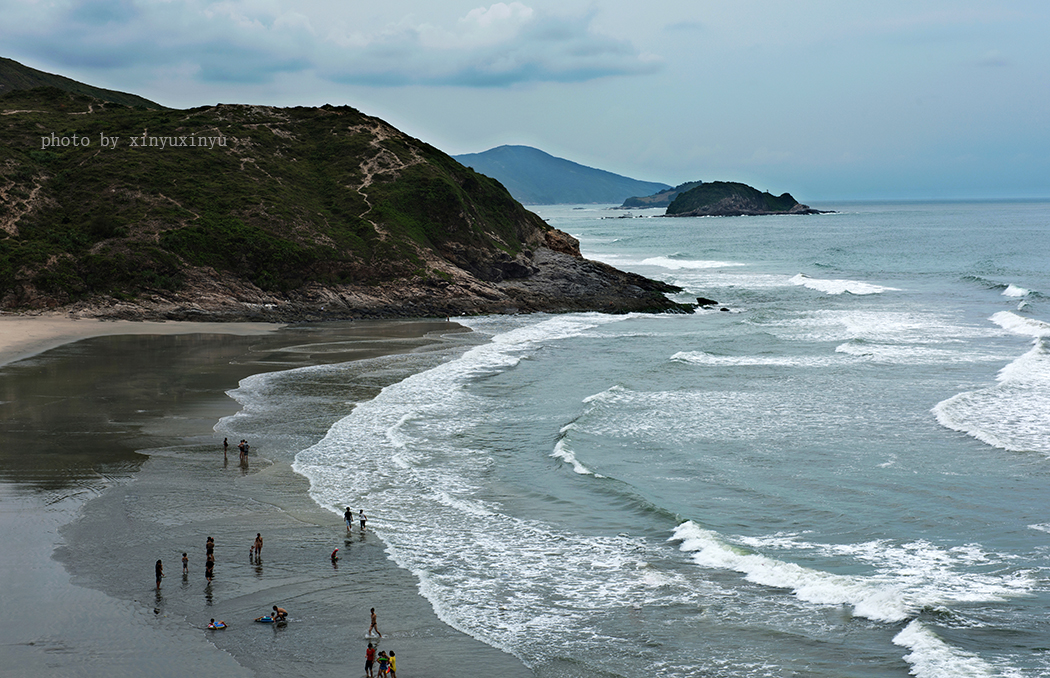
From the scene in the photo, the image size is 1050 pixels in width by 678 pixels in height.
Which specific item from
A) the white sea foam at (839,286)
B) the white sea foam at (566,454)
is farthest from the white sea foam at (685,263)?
the white sea foam at (566,454)

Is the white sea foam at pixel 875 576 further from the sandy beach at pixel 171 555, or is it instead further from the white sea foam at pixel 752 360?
the white sea foam at pixel 752 360

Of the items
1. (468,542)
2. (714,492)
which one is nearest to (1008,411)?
(714,492)

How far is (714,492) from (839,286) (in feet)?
209

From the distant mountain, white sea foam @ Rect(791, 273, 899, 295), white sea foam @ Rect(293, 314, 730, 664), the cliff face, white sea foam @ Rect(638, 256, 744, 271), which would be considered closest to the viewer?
white sea foam @ Rect(293, 314, 730, 664)

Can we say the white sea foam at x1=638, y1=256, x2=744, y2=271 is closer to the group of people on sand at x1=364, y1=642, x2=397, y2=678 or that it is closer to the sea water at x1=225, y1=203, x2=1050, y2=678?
the sea water at x1=225, y1=203, x2=1050, y2=678

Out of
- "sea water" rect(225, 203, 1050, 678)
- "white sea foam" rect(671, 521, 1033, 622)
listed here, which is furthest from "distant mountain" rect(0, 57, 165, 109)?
"white sea foam" rect(671, 521, 1033, 622)

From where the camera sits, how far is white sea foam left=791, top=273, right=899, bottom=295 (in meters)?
77.2

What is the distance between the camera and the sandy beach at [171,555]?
14639mm

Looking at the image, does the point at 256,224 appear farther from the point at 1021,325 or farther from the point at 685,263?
the point at 685,263

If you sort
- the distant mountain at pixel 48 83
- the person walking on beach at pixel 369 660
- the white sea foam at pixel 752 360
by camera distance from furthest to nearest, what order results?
the distant mountain at pixel 48 83 → the white sea foam at pixel 752 360 → the person walking on beach at pixel 369 660

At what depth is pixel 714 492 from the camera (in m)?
→ 23.7

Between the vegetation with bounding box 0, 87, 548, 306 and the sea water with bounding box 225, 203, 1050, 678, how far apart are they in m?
22.5

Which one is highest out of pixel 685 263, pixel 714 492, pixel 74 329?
pixel 685 263

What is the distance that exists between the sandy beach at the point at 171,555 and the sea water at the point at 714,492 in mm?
1075
